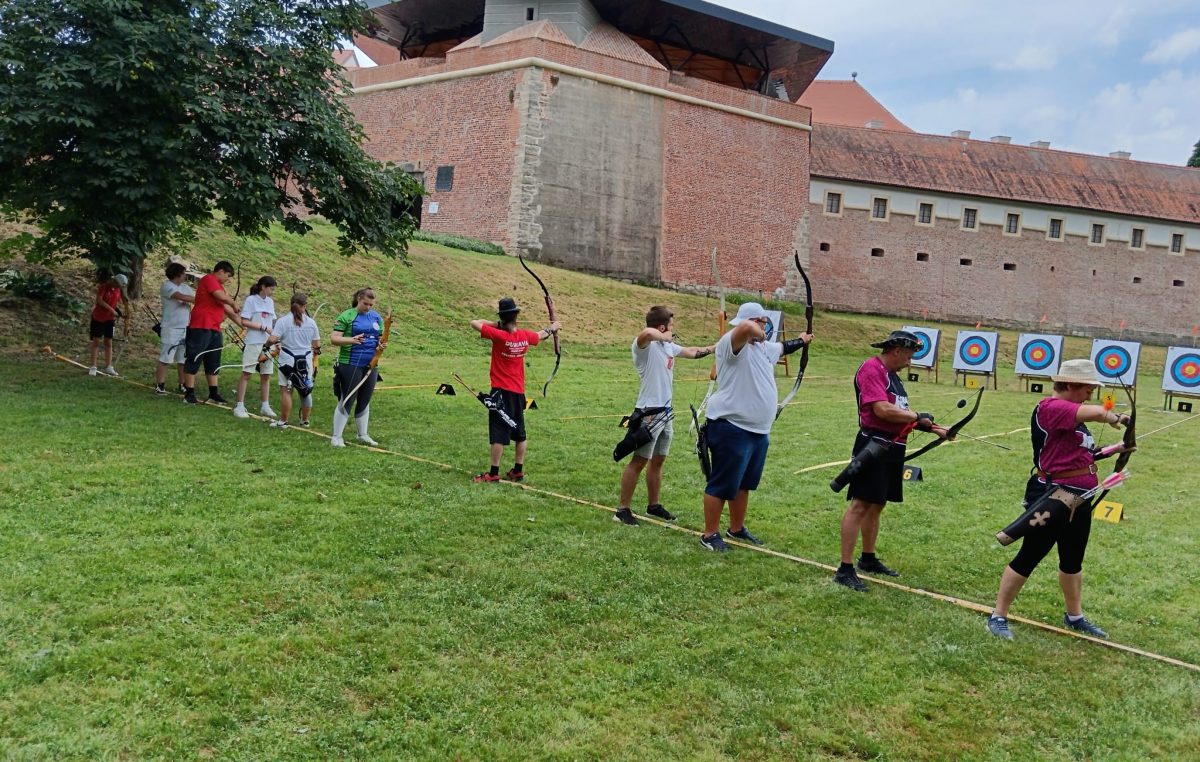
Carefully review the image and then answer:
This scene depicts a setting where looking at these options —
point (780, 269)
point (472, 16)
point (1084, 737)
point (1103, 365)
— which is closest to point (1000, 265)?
point (780, 269)

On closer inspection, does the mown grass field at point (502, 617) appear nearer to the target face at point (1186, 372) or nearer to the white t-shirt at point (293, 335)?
the white t-shirt at point (293, 335)

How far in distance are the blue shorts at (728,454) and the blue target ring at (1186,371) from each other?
17.7 metres

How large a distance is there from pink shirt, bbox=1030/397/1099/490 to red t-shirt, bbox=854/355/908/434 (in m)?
0.85

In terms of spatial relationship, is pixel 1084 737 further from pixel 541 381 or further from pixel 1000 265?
pixel 1000 265

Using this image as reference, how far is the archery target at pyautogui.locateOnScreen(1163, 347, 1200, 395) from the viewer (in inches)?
778

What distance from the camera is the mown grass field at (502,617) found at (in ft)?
12.6

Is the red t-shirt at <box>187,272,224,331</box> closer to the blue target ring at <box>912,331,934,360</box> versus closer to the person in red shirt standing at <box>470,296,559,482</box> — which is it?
the person in red shirt standing at <box>470,296,559,482</box>

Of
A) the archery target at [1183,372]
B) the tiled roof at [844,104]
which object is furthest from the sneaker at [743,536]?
the tiled roof at [844,104]

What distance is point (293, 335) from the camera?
9.82m

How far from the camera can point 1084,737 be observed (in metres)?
4.11

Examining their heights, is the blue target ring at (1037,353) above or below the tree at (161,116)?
below

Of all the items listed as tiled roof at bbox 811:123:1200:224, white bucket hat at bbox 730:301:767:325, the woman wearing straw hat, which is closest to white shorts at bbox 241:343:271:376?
white bucket hat at bbox 730:301:767:325

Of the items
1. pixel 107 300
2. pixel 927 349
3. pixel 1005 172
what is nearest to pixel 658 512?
pixel 107 300

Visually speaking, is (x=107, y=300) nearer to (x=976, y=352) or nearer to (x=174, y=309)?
(x=174, y=309)
